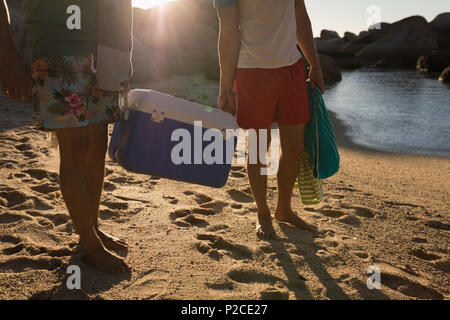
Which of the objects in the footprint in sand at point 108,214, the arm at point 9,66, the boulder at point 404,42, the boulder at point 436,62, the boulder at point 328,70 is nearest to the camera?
the arm at point 9,66

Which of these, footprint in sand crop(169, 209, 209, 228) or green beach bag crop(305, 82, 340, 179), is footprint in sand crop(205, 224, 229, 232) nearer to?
footprint in sand crop(169, 209, 209, 228)

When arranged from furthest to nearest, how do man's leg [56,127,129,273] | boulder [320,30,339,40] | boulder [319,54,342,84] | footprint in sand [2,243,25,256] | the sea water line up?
boulder [320,30,339,40]
boulder [319,54,342,84]
the sea water
footprint in sand [2,243,25,256]
man's leg [56,127,129,273]

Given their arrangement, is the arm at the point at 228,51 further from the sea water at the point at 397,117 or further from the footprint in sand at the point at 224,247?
the sea water at the point at 397,117

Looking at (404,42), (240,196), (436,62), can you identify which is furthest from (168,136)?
(404,42)

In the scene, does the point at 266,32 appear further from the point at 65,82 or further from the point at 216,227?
the point at 216,227

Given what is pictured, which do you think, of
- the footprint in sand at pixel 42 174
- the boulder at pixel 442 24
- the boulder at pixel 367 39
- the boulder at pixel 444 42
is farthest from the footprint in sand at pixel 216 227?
the boulder at pixel 442 24

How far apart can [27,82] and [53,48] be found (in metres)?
0.18

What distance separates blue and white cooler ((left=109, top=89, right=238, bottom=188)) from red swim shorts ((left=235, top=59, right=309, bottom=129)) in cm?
20

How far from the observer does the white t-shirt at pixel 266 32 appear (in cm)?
226

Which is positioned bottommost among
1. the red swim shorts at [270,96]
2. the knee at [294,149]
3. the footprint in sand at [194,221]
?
the footprint in sand at [194,221]

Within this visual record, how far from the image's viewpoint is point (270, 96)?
2.37m

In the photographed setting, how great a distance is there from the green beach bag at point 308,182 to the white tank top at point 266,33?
27.4 inches

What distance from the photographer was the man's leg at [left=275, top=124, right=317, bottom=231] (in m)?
2.50

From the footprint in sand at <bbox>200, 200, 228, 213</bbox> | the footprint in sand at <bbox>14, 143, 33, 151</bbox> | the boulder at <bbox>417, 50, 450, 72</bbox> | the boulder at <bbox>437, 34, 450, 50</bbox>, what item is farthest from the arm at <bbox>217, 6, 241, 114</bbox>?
the boulder at <bbox>437, 34, 450, 50</bbox>
